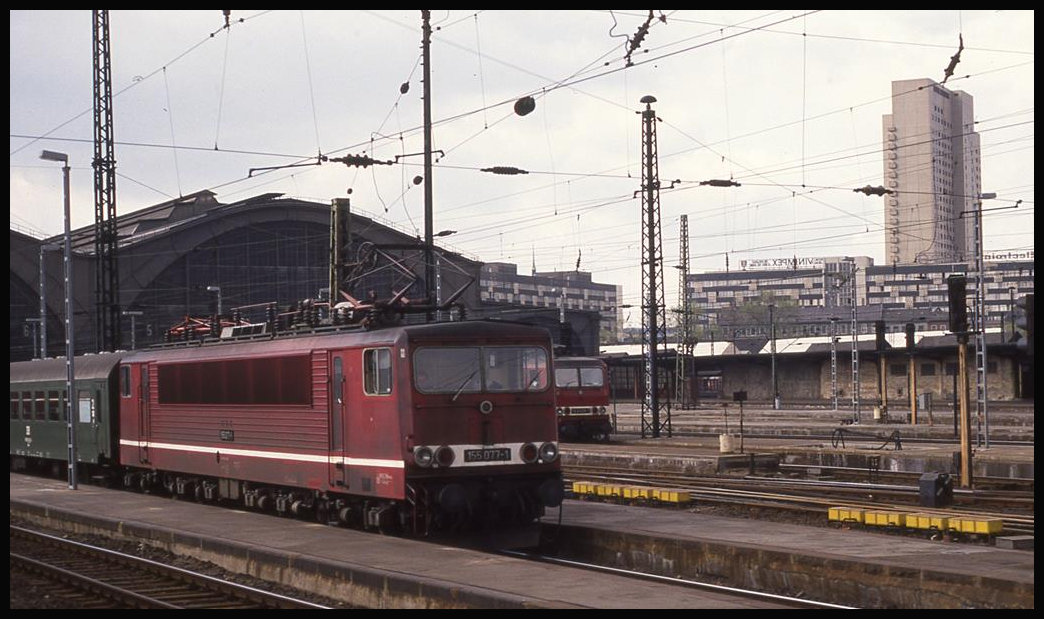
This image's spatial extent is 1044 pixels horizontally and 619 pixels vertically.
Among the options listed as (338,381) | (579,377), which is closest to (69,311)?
(338,381)

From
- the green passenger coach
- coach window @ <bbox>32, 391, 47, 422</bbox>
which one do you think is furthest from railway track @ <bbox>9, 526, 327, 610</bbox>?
coach window @ <bbox>32, 391, 47, 422</bbox>

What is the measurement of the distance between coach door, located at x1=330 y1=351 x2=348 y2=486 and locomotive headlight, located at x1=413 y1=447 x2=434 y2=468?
2024 mm

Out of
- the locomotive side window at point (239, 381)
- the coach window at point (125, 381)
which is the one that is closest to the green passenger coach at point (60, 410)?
the coach window at point (125, 381)

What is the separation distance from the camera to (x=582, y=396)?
43.8 m

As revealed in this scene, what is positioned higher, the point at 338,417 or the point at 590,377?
the point at 338,417

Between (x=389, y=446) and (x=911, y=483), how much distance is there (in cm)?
1538

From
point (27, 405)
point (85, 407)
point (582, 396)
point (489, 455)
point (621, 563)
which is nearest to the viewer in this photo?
point (621, 563)

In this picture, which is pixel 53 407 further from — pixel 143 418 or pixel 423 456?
pixel 423 456

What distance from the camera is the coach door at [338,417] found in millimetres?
19969

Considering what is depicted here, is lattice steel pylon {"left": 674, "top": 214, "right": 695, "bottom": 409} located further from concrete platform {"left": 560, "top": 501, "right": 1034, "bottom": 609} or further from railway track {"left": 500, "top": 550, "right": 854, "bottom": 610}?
railway track {"left": 500, "top": 550, "right": 854, "bottom": 610}

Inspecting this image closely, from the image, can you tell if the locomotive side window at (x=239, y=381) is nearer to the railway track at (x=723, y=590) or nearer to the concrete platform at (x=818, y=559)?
the concrete platform at (x=818, y=559)

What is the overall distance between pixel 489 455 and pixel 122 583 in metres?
5.49

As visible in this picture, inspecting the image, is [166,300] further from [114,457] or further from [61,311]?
[114,457]

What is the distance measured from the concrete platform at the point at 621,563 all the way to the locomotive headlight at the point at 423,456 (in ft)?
3.80
